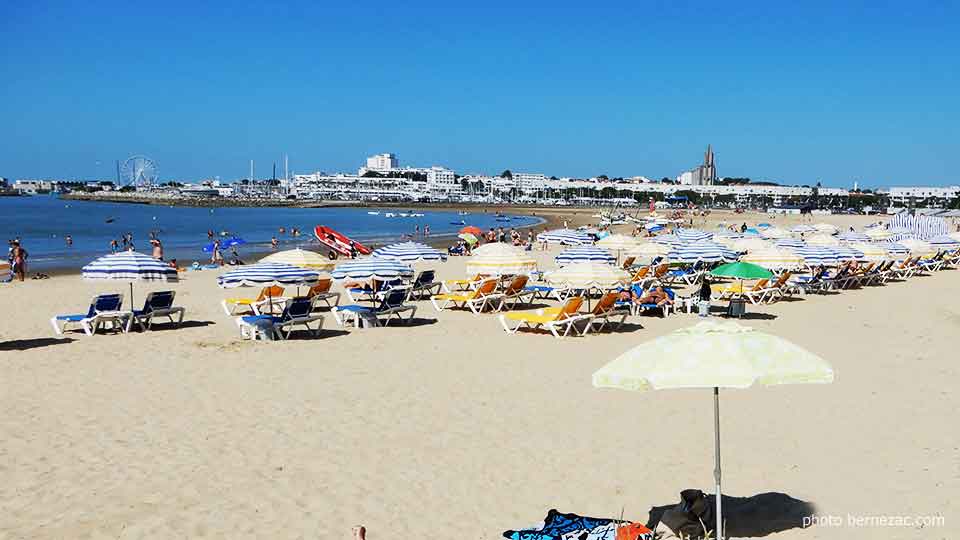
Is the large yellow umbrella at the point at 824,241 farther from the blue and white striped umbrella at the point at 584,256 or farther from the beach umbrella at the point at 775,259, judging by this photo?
the blue and white striped umbrella at the point at 584,256

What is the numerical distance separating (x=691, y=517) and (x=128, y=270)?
10108 mm

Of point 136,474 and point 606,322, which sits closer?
point 136,474

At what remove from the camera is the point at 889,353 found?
11789 millimetres

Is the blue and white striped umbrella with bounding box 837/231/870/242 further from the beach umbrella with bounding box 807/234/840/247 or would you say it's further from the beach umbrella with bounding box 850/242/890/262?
the beach umbrella with bounding box 850/242/890/262

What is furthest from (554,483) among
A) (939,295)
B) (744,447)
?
(939,295)

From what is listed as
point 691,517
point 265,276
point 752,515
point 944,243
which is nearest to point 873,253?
point 944,243

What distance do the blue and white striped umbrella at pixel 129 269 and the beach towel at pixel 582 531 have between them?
9.50m

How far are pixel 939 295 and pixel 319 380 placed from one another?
55.4ft

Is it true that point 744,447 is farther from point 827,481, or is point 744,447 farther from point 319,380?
point 319,380

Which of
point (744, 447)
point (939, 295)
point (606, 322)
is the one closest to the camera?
point (744, 447)

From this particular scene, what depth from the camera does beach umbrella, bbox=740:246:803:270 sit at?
1784 centimetres

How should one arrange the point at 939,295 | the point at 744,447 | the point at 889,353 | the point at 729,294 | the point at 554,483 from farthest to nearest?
the point at 939,295 → the point at 729,294 → the point at 889,353 → the point at 744,447 → the point at 554,483

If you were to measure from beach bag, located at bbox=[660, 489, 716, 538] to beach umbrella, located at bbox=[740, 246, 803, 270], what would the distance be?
13450 mm

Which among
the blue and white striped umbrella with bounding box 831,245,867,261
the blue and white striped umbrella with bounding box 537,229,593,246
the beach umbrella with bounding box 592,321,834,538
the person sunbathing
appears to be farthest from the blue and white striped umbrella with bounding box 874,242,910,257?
the beach umbrella with bounding box 592,321,834,538
